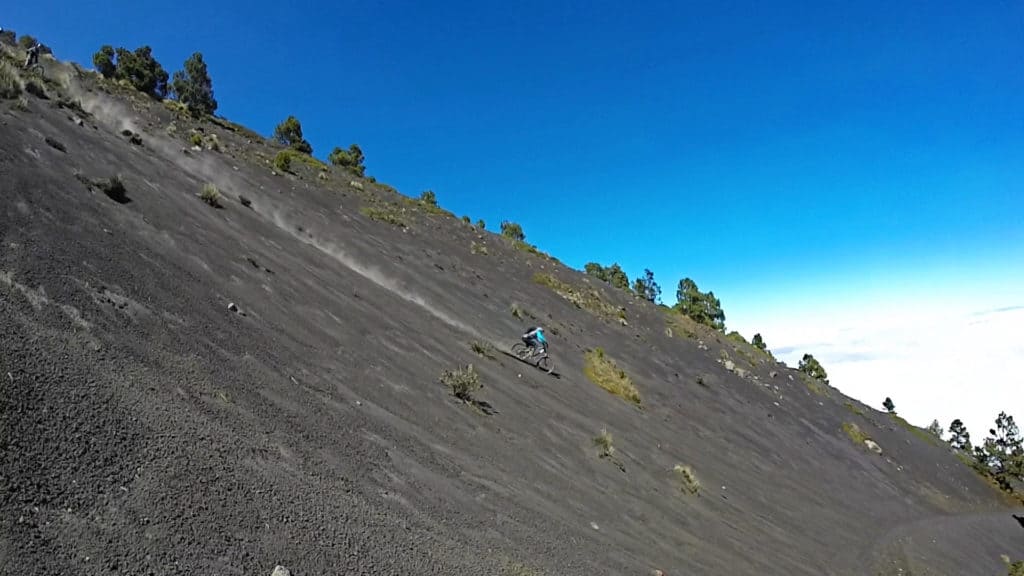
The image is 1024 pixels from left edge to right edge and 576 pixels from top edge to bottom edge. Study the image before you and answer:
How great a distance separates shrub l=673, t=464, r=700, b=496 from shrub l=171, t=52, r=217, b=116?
51.4 metres

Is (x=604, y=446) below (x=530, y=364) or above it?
below

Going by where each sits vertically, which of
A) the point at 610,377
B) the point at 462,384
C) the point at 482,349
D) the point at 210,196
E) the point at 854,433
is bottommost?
the point at 462,384

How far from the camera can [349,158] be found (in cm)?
6406

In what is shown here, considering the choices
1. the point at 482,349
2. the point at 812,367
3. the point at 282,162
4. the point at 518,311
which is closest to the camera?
the point at 482,349

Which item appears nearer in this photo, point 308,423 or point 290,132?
point 308,423

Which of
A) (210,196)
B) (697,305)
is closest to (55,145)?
(210,196)

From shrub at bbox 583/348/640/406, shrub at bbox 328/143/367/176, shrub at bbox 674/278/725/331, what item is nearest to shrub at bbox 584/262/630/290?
shrub at bbox 674/278/725/331

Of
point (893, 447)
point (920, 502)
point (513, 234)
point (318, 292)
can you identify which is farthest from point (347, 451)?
point (513, 234)

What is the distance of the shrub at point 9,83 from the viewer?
1555cm

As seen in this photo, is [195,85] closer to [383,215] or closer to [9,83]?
[383,215]

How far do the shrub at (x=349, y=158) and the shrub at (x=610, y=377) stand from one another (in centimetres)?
3781

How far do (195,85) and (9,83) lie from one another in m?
41.0

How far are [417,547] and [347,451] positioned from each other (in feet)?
6.85

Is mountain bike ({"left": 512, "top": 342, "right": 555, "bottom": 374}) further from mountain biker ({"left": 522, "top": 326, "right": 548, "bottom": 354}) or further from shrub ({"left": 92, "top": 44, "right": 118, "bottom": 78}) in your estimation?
shrub ({"left": 92, "top": 44, "right": 118, "bottom": 78})
